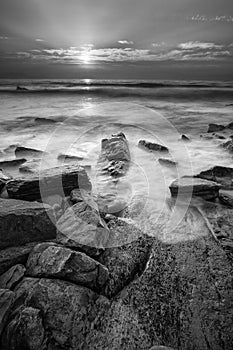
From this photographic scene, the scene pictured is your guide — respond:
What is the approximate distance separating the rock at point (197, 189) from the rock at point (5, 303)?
113 inches

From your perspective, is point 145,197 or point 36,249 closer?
point 36,249

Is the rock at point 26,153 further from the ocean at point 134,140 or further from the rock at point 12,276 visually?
the rock at point 12,276

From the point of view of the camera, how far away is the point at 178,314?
2.36m

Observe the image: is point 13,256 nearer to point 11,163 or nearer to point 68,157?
point 11,163

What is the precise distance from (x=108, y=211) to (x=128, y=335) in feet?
5.56

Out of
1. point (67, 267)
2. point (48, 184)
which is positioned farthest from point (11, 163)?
point (67, 267)

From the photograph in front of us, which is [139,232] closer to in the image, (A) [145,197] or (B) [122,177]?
(A) [145,197]

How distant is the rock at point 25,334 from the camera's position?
197 centimetres

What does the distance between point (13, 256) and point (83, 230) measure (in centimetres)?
85

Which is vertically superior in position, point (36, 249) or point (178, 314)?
point (36, 249)

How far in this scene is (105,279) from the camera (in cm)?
246

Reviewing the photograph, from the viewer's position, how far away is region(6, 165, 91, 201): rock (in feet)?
11.1

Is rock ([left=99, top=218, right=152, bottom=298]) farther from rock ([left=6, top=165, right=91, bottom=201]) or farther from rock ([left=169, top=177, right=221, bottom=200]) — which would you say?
rock ([left=169, top=177, right=221, bottom=200])

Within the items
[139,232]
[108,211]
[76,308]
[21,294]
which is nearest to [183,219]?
[139,232]
